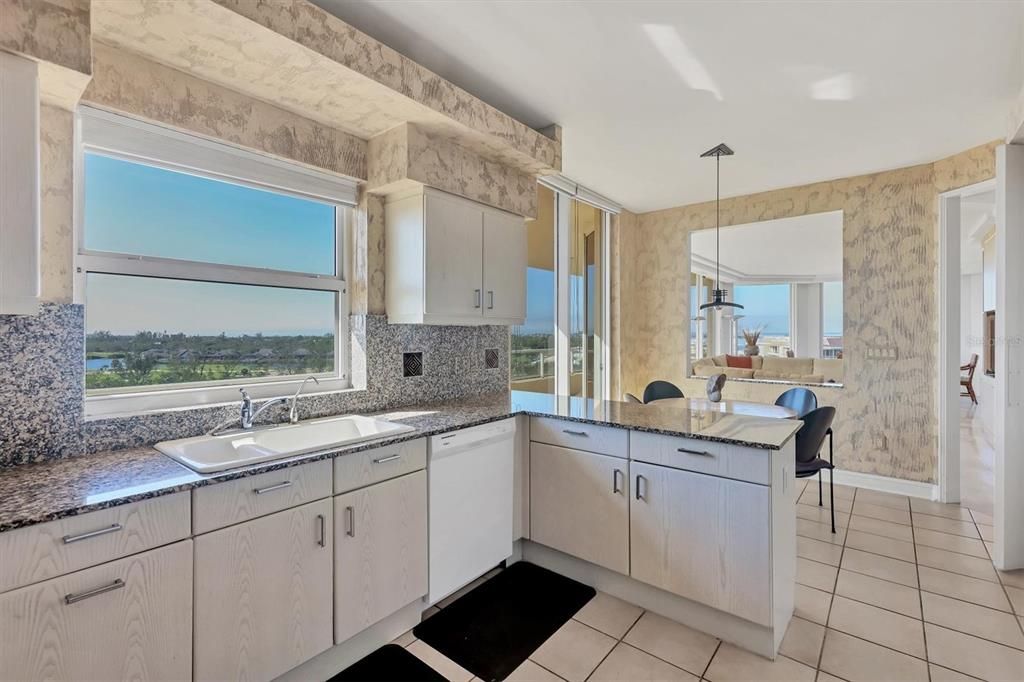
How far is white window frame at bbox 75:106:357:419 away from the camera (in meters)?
1.81

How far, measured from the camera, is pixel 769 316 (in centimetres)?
1056

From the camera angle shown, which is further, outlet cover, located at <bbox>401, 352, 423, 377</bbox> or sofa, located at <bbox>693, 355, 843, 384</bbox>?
sofa, located at <bbox>693, 355, 843, 384</bbox>

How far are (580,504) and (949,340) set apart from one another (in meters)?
3.35

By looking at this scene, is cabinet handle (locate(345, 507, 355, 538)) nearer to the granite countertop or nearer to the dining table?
the granite countertop

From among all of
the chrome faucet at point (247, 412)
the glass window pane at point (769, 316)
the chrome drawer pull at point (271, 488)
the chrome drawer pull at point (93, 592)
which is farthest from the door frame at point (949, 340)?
the glass window pane at point (769, 316)

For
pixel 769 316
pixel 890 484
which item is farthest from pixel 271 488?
pixel 769 316

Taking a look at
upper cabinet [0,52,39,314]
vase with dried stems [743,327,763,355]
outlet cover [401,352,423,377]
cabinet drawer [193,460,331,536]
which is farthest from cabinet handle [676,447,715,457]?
vase with dried stems [743,327,763,355]

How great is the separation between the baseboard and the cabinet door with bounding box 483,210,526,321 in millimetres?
3269

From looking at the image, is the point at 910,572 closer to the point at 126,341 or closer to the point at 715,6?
the point at 715,6

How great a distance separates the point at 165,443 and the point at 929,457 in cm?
506

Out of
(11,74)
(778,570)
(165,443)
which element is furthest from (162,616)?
(778,570)

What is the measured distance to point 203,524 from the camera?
4.73 ft

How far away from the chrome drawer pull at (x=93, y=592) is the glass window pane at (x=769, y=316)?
35.4ft

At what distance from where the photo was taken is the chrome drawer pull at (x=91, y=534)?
120 centimetres
